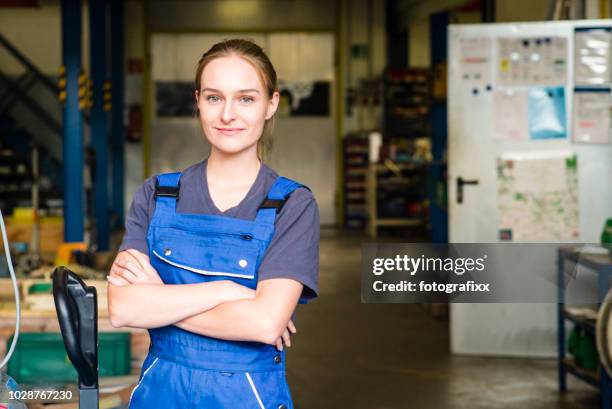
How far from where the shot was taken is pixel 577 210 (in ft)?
17.5

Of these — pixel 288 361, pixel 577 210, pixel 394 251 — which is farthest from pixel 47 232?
pixel 394 251

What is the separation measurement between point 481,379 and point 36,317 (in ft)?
8.13

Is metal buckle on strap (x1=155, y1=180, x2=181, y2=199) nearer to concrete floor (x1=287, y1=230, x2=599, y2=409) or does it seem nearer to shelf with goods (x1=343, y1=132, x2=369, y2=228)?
concrete floor (x1=287, y1=230, x2=599, y2=409)

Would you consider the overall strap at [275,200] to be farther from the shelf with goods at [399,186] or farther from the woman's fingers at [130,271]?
the shelf with goods at [399,186]

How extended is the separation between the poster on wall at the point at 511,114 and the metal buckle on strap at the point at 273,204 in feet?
12.3

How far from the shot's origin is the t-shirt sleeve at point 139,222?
1.89 m

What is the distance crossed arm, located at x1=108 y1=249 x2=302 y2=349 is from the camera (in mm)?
1768

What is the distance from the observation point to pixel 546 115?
17.5 feet

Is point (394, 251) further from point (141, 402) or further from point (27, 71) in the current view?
point (27, 71)

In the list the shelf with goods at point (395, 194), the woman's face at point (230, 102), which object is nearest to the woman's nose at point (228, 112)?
the woman's face at point (230, 102)

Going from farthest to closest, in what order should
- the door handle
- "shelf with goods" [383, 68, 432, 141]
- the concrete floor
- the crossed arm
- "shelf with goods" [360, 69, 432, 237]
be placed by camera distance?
1. "shelf with goods" [383, 68, 432, 141]
2. "shelf with goods" [360, 69, 432, 237]
3. the door handle
4. the concrete floor
5. the crossed arm

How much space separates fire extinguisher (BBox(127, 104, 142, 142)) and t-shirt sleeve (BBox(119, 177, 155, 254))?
40.2 feet

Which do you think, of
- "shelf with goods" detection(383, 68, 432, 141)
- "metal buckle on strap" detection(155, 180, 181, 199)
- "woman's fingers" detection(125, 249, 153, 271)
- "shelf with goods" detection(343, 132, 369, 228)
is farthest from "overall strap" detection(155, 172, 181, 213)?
"shelf with goods" detection(383, 68, 432, 141)

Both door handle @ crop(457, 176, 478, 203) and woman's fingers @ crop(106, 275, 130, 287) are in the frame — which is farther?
door handle @ crop(457, 176, 478, 203)
